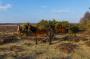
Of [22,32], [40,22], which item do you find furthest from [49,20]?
[22,32]

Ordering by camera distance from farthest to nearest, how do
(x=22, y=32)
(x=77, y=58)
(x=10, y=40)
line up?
(x=22, y=32)
(x=10, y=40)
(x=77, y=58)

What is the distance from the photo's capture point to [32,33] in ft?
178

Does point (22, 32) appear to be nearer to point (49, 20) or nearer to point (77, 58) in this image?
point (49, 20)

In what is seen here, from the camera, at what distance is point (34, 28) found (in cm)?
5006

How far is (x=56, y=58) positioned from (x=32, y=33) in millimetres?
33456

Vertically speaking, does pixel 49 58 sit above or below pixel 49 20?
below

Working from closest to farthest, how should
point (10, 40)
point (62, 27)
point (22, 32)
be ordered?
1. point (10, 40)
2. point (22, 32)
3. point (62, 27)

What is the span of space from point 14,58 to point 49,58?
2681 millimetres

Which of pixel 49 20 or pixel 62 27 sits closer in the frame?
pixel 49 20

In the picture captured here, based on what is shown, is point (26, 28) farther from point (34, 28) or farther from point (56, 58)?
point (56, 58)

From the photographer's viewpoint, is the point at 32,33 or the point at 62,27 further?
the point at 62,27

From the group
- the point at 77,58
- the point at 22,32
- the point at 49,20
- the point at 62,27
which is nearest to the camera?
the point at 77,58

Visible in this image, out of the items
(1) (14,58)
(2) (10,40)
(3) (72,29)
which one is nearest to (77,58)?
(1) (14,58)

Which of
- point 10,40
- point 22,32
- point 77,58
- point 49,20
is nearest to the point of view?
point 77,58
